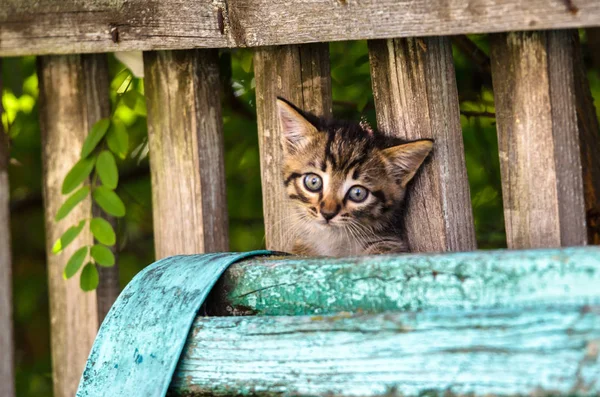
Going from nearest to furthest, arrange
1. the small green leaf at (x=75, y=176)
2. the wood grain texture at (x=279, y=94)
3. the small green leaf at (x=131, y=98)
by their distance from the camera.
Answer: the wood grain texture at (x=279, y=94), the small green leaf at (x=75, y=176), the small green leaf at (x=131, y=98)

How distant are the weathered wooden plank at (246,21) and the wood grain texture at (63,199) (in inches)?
8.1

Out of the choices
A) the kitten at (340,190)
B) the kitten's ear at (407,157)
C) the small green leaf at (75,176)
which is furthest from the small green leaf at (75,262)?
the kitten's ear at (407,157)

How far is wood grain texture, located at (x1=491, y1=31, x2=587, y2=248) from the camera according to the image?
2.37 metres

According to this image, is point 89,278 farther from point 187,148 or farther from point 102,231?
point 187,148

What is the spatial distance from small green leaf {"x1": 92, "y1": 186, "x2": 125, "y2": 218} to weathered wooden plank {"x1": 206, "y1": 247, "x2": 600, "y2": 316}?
0.88 metres

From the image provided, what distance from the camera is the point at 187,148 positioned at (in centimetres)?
308

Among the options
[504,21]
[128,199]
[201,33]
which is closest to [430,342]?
[504,21]

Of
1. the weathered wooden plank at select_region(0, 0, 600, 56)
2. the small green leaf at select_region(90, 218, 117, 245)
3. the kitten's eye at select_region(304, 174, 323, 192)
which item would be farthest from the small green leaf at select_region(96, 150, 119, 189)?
the kitten's eye at select_region(304, 174, 323, 192)

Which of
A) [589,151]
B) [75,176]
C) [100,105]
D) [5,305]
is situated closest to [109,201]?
[75,176]

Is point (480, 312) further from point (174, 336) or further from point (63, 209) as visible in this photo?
point (63, 209)

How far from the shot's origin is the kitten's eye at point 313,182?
3.51m

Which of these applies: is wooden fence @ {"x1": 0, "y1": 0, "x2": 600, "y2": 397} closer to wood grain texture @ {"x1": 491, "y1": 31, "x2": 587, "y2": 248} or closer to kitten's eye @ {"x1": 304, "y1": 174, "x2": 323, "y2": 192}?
wood grain texture @ {"x1": 491, "y1": 31, "x2": 587, "y2": 248}

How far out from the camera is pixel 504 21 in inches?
90.3

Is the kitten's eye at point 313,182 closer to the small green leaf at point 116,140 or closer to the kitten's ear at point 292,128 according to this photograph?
the kitten's ear at point 292,128
